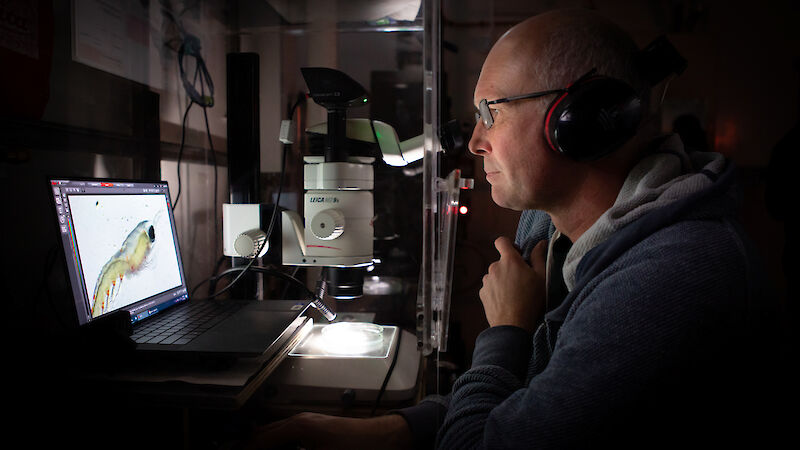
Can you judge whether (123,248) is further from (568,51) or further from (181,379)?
(568,51)

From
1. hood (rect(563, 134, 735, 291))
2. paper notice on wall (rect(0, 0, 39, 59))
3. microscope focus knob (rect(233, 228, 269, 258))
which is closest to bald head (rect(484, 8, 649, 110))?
hood (rect(563, 134, 735, 291))

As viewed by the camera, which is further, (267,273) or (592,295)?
(267,273)

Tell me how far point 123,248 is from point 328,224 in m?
0.44

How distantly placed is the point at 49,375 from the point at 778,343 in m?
1.08

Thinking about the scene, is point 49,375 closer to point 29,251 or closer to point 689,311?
point 29,251

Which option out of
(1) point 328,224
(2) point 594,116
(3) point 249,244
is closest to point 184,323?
(3) point 249,244

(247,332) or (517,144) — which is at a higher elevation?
(517,144)

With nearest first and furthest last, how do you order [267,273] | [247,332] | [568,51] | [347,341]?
[568,51] → [247,332] → [347,341] → [267,273]

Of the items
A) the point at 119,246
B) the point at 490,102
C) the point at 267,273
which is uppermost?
the point at 490,102

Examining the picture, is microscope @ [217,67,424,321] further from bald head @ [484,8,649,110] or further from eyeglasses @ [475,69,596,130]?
bald head @ [484,8,649,110]

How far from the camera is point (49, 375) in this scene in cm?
66

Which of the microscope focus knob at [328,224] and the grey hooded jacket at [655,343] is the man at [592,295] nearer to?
the grey hooded jacket at [655,343]

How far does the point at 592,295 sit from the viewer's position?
24.9 inches

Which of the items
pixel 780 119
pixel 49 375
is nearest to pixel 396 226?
pixel 49 375
